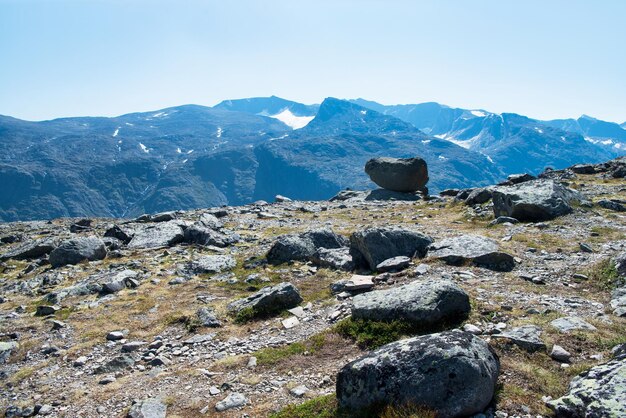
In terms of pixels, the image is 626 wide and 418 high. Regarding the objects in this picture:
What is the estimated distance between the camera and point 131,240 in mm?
38688

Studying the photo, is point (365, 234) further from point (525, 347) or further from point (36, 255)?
point (36, 255)

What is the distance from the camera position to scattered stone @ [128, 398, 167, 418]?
12664mm

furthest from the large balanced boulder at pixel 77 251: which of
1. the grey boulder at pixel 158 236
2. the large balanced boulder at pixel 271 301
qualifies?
the large balanced boulder at pixel 271 301

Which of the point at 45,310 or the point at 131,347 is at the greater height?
the point at 131,347

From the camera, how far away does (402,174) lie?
61094 mm

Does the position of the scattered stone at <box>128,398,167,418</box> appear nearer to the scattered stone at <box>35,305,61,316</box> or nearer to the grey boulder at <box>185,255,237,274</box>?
the scattered stone at <box>35,305,61,316</box>

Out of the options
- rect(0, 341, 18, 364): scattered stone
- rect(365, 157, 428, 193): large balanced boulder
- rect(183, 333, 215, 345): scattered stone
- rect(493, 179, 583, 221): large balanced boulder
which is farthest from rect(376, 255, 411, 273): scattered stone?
rect(365, 157, 428, 193): large balanced boulder

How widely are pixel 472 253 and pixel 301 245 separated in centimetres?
1127

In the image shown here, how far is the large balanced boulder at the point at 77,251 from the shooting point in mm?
32469

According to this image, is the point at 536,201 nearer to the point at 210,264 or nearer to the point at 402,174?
the point at 210,264

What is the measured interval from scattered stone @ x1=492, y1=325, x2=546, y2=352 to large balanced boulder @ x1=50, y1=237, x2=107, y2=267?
1207 inches

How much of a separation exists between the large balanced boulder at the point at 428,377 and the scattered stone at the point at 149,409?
18.6 ft

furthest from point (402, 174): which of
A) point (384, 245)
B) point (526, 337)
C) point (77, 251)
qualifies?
point (526, 337)

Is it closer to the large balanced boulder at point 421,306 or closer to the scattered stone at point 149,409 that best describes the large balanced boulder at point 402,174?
the large balanced boulder at point 421,306
